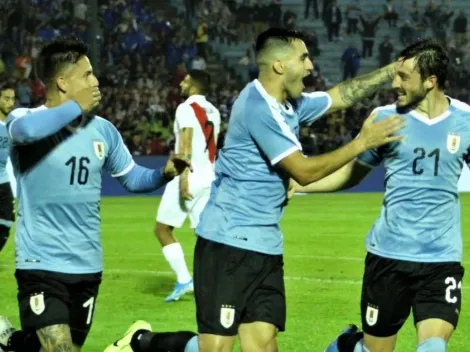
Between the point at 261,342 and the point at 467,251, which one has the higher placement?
→ the point at 261,342

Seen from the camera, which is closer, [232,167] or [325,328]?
[232,167]

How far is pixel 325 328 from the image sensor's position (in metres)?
10.2

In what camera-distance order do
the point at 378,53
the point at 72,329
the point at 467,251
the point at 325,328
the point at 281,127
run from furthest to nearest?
1. the point at 378,53
2. the point at 467,251
3. the point at 325,328
4. the point at 72,329
5. the point at 281,127

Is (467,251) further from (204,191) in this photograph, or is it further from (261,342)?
(261,342)

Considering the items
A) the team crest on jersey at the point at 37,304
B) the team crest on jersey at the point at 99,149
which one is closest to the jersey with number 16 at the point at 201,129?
the team crest on jersey at the point at 99,149

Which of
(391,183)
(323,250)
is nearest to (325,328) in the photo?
(391,183)

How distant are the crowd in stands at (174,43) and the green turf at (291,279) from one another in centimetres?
750

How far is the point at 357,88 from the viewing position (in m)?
7.53

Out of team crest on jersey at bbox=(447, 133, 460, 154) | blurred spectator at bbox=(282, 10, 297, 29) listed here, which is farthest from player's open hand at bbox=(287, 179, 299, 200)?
blurred spectator at bbox=(282, 10, 297, 29)

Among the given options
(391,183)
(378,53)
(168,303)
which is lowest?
(378,53)

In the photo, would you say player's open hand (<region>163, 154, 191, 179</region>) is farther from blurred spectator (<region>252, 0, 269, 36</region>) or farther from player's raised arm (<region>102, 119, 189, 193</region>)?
blurred spectator (<region>252, 0, 269, 36</region>)

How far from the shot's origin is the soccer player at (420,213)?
266 inches

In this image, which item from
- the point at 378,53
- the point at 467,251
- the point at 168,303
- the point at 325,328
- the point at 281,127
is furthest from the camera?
the point at 378,53

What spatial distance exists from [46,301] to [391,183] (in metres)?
2.03
